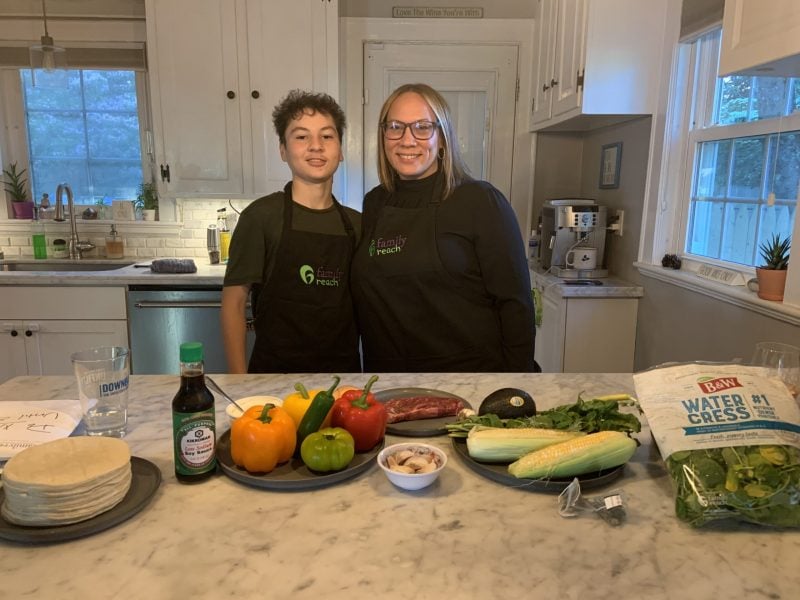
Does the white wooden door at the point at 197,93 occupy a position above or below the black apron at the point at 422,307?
above

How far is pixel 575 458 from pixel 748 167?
1923mm

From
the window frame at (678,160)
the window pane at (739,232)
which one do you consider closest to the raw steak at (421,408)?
the window frame at (678,160)

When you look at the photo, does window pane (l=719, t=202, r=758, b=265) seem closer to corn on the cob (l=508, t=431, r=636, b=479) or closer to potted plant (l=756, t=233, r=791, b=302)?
potted plant (l=756, t=233, r=791, b=302)

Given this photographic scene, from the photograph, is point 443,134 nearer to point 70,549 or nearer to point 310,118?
point 310,118

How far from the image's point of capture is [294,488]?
3.31 ft

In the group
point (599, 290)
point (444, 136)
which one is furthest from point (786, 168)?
point (444, 136)

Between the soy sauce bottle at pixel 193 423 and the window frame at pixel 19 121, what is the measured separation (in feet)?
10.4

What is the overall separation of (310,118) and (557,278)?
176cm

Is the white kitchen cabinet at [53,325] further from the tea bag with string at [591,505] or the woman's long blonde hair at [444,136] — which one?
the tea bag with string at [591,505]

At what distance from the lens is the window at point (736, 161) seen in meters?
2.17

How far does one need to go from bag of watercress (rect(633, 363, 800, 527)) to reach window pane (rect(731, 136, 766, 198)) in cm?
159

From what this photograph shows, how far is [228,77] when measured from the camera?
327 centimetres

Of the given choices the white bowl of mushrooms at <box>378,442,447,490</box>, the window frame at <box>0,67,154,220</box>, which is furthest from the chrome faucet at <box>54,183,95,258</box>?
the white bowl of mushrooms at <box>378,442,447,490</box>

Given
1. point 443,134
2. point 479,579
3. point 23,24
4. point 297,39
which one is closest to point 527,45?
point 297,39
